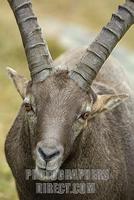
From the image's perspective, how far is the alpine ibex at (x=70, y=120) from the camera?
11.6 meters

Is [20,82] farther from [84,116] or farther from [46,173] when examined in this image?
[46,173]

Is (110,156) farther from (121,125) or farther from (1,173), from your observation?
(1,173)

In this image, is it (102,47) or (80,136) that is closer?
(80,136)

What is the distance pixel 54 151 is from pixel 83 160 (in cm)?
165

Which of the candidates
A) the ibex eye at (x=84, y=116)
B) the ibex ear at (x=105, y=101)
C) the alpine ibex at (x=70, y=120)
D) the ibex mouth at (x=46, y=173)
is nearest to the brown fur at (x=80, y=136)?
the alpine ibex at (x=70, y=120)

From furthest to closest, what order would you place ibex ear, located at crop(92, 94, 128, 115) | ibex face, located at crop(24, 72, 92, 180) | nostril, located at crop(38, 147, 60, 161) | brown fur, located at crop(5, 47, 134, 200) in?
ibex ear, located at crop(92, 94, 128, 115), brown fur, located at crop(5, 47, 134, 200), ibex face, located at crop(24, 72, 92, 180), nostril, located at crop(38, 147, 60, 161)

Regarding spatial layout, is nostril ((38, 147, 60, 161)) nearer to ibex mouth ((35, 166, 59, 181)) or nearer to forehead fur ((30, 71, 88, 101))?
ibex mouth ((35, 166, 59, 181))

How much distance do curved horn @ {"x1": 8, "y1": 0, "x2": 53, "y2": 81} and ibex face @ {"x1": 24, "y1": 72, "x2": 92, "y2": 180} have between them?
0.83ft

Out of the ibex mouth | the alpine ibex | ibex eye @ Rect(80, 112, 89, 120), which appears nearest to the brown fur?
the alpine ibex

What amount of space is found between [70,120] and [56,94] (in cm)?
47

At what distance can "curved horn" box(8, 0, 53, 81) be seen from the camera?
12.2 m

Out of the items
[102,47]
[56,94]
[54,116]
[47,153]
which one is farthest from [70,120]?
[102,47]

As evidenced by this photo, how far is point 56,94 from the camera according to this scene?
38.5 feet

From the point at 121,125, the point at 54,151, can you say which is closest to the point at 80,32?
the point at 121,125
